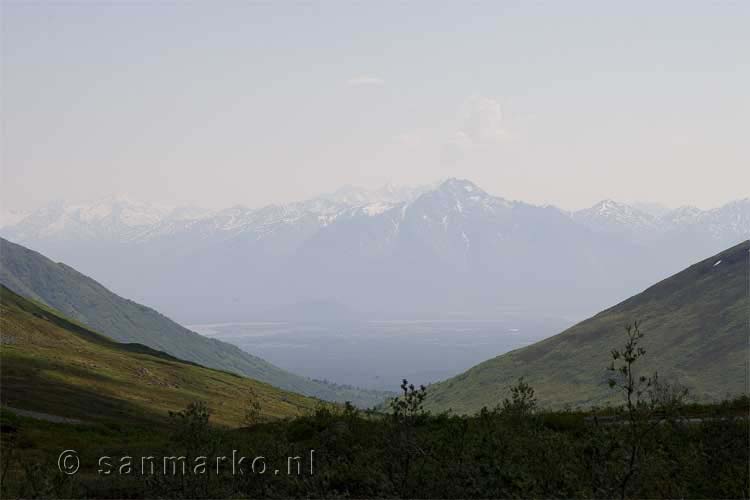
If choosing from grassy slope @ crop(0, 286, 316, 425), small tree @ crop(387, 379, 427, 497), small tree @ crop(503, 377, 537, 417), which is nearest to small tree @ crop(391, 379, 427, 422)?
small tree @ crop(387, 379, 427, 497)

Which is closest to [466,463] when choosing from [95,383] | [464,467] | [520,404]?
[464,467]

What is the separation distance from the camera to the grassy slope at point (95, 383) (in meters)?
87.1

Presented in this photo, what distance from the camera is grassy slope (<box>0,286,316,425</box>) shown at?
87062 millimetres

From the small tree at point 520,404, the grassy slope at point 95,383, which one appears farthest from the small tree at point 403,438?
the grassy slope at point 95,383

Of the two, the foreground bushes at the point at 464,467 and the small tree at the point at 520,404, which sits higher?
the small tree at the point at 520,404

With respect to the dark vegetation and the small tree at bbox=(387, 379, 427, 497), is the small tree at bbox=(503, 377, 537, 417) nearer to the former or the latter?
the dark vegetation

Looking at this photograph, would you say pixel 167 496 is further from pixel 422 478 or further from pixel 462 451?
pixel 462 451

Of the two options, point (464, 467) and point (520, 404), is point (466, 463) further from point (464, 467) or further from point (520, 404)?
point (520, 404)

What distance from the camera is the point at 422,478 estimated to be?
1947 centimetres

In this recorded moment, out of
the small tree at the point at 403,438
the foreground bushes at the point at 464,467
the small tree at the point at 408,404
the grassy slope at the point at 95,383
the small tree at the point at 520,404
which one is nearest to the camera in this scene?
the foreground bushes at the point at 464,467

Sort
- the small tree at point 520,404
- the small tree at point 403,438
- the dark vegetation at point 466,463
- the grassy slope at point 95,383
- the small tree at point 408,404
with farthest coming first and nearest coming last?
the grassy slope at point 95,383 < the small tree at point 520,404 < the small tree at point 403,438 < the small tree at point 408,404 < the dark vegetation at point 466,463

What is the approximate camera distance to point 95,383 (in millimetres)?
111625

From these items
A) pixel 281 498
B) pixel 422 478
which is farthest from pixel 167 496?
pixel 422 478

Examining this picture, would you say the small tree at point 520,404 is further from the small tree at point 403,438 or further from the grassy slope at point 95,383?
the grassy slope at point 95,383
